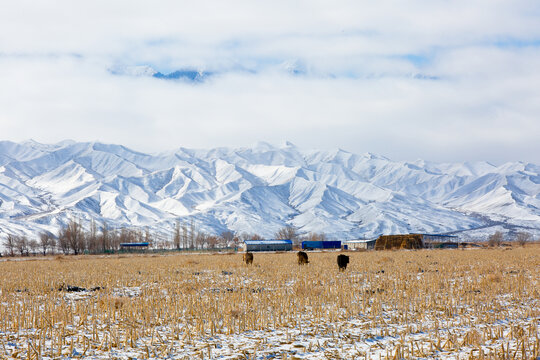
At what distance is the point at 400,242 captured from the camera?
292 ft

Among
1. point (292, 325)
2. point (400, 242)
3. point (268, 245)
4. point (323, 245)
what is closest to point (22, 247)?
point (268, 245)

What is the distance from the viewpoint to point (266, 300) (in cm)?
1716

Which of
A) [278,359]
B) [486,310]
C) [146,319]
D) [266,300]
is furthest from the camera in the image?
[266,300]

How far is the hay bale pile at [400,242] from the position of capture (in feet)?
286

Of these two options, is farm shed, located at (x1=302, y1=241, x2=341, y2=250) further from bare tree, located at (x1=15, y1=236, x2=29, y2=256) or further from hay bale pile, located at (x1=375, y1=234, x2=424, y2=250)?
bare tree, located at (x1=15, y1=236, x2=29, y2=256)

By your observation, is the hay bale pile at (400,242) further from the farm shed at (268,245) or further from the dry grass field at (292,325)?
the dry grass field at (292,325)

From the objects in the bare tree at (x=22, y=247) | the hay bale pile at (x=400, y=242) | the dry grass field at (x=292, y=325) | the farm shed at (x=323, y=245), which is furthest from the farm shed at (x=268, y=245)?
the dry grass field at (x=292, y=325)

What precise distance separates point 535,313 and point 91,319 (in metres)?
13.3

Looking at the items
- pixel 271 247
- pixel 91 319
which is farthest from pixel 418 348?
pixel 271 247

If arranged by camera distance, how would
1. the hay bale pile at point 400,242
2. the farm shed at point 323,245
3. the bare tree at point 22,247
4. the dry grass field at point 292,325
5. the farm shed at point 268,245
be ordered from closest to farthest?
1. the dry grass field at point 292,325
2. the hay bale pile at point 400,242
3. the farm shed at point 268,245
4. the farm shed at point 323,245
5. the bare tree at point 22,247

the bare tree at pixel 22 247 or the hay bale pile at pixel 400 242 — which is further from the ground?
the hay bale pile at pixel 400 242

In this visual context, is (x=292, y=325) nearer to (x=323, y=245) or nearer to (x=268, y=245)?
(x=268, y=245)

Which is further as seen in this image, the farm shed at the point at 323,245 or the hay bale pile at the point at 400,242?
the farm shed at the point at 323,245

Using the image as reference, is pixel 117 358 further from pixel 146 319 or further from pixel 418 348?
pixel 418 348
